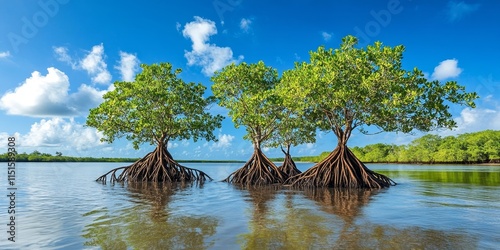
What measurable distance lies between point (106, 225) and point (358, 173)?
14649 mm

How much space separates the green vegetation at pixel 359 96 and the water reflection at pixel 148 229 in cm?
1039

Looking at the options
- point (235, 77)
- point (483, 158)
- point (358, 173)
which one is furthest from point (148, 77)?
point (483, 158)

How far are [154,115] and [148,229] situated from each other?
16618mm

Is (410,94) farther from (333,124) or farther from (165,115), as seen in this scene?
(165,115)

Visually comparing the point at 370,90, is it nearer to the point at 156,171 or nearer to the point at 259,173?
the point at 259,173

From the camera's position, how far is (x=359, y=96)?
60.1 feet

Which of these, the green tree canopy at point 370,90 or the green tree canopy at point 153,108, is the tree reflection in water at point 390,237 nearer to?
the green tree canopy at point 370,90

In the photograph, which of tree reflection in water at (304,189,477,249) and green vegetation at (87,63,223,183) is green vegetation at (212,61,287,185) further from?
tree reflection in water at (304,189,477,249)

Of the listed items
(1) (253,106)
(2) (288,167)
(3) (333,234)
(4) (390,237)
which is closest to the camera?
(4) (390,237)

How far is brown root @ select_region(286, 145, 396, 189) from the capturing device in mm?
18938

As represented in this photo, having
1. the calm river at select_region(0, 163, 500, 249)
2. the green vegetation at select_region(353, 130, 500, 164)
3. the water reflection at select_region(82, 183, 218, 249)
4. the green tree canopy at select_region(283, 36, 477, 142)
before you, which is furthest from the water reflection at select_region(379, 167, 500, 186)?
the green vegetation at select_region(353, 130, 500, 164)

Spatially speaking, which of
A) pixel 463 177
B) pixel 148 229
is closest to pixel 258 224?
pixel 148 229

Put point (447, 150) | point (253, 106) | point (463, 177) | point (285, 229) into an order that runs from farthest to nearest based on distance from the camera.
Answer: point (447, 150) → point (463, 177) → point (253, 106) → point (285, 229)

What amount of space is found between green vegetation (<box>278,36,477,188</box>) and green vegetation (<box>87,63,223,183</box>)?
27.3ft
